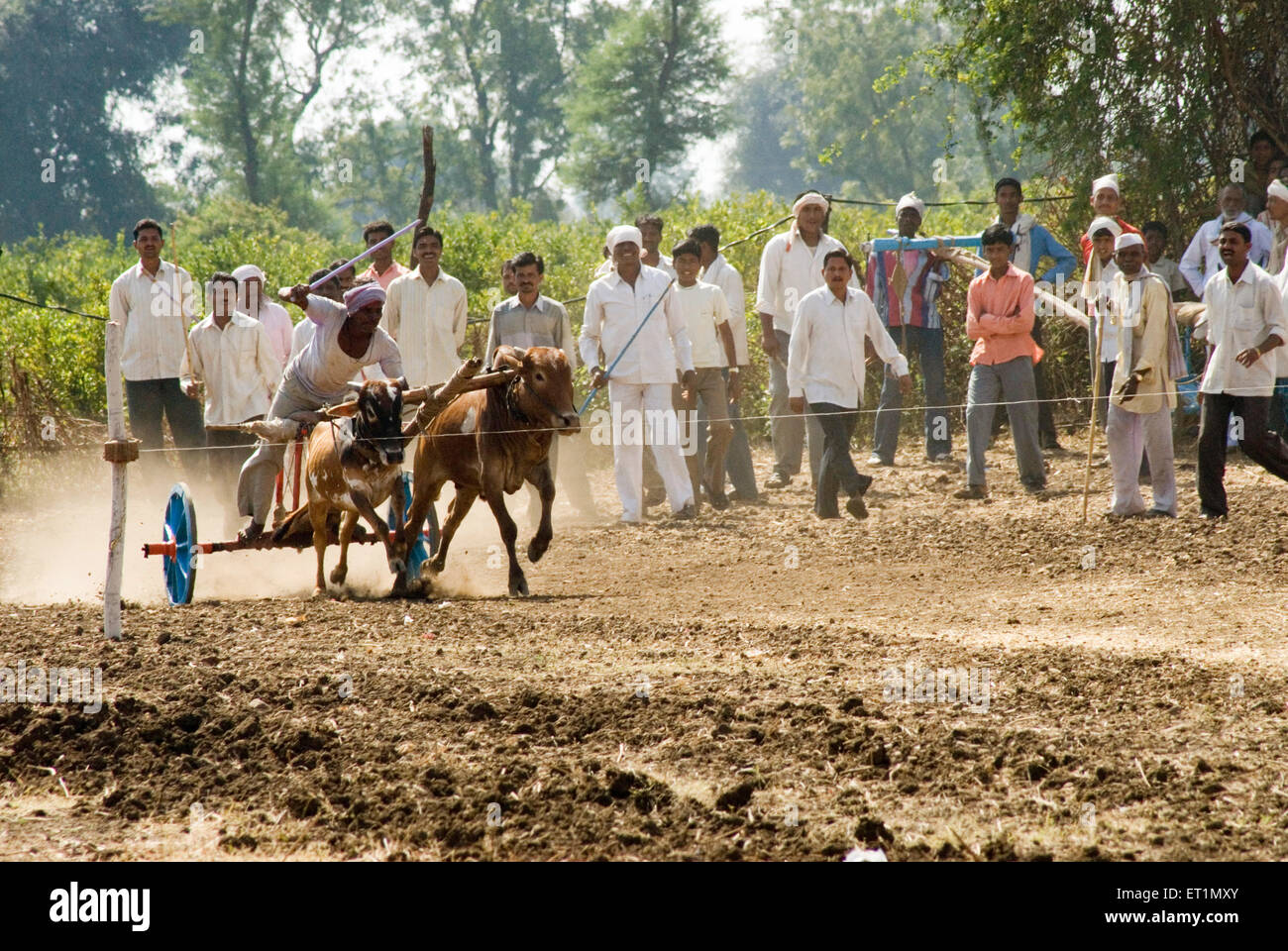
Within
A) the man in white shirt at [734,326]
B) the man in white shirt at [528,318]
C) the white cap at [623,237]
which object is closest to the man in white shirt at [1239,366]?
the man in white shirt at [734,326]

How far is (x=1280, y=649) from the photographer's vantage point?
7.46 meters

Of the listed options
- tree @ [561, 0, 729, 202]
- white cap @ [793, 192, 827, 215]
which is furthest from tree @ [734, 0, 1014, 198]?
white cap @ [793, 192, 827, 215]

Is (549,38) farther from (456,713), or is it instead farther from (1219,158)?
(456,713)

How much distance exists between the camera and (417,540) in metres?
10.5

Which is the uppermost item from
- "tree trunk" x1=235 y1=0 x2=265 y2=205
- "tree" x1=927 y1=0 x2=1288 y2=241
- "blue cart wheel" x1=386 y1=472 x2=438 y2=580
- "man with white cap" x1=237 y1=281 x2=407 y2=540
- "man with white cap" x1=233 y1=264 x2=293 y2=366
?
"tree trunk" x1=235 y1=0 x2=265 y2=205

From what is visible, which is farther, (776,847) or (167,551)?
(167,551)

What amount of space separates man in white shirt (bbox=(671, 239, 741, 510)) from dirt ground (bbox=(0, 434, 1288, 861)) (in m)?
3.24

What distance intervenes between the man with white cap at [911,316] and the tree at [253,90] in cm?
3849

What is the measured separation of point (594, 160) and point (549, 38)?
35.0 feet

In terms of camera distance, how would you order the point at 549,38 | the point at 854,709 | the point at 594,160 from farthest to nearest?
1. the point at 549,38
2. the point at 594,160
3. the point at 854,709

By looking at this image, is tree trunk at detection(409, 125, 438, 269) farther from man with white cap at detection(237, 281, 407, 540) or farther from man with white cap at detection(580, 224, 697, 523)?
man with white cap at detection(237, 281, 407, 540)

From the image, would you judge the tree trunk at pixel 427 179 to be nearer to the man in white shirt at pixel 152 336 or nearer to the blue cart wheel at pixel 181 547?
the man in white shirt at pixel 152 336

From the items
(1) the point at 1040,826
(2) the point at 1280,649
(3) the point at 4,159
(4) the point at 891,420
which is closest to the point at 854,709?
(1) the point at 1040,826

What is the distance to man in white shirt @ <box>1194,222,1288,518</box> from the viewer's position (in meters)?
10.9
